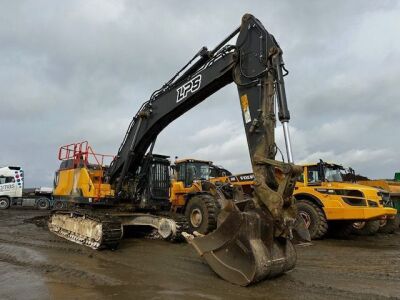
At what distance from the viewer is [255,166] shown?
6199 mm

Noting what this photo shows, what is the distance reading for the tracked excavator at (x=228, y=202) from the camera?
18.7 feet

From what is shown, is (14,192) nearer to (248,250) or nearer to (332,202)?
(332,202)

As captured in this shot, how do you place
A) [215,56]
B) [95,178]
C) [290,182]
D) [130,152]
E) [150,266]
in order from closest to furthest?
[290,182]
[150,266]
[215,56]
[130,152]
[95,178]

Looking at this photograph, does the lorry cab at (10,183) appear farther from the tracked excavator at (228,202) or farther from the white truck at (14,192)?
the tracked excavator at (228,202)

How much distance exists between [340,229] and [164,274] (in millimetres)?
7931

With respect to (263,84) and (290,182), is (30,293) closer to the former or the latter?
(290,182)

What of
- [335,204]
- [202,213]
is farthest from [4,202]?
[335,204]

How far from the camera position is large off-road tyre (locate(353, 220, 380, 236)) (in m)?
13.3

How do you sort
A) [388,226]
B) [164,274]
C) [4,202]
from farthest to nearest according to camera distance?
1. [4,202]
2. [388,226]
3. [164,274]

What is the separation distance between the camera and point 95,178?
11273 millimetres

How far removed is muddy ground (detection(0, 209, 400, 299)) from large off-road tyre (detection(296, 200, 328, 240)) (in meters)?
1.00

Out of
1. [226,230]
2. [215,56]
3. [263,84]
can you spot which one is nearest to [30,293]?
[226,230]

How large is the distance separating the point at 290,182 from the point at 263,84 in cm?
184

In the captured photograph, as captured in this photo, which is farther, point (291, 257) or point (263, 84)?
point (263, 84)
